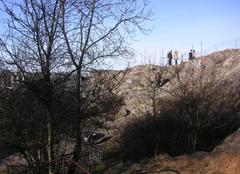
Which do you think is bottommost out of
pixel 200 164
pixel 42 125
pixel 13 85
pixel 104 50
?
pixel 200 164

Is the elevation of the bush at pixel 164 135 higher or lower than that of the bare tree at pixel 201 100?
lower

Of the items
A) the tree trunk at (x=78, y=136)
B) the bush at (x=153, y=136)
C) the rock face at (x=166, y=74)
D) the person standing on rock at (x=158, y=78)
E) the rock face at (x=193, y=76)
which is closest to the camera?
the tree trunk at (x=78, y=136)

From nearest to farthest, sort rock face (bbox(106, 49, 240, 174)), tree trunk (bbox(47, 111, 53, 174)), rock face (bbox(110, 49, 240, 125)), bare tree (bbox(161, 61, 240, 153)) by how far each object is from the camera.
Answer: tree trunk (bbox(47, 111, 53, 174)) → rock face (bbox(106, 49, 240, 174)) → bare tree (bbox(161, 61, 240, 153)) → rock face (bbox(110, 49, 240, 125))

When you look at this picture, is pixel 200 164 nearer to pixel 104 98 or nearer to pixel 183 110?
pixel 104 98

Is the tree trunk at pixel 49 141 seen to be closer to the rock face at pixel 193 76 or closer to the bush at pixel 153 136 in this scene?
the rock face at pixel 193 76

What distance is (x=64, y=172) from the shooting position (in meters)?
14.1

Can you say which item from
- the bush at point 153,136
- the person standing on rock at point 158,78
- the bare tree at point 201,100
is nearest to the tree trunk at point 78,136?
the bush at point 153,136

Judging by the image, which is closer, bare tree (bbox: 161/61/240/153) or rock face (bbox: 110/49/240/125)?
bare tree (bbox: 161/61/240/153)

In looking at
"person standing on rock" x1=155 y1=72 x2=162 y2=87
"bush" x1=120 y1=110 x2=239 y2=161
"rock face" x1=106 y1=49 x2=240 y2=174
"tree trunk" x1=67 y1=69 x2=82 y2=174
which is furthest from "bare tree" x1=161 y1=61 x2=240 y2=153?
"tree trunk" x1=67 y1=69 x2=82 y2=174

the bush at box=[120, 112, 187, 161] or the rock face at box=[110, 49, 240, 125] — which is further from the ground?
the rock face at box=[110, 49, 240, 125]

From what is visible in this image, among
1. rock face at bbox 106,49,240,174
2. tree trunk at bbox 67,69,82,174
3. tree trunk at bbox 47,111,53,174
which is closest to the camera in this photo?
tree trunk at bbox 47,111,53,174

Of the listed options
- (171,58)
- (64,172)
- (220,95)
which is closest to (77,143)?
(64,172)

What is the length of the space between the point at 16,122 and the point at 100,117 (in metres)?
2.62

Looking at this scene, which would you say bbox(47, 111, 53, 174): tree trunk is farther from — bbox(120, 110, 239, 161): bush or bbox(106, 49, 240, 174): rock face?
bbox(120, 110, 239, 161): bush
